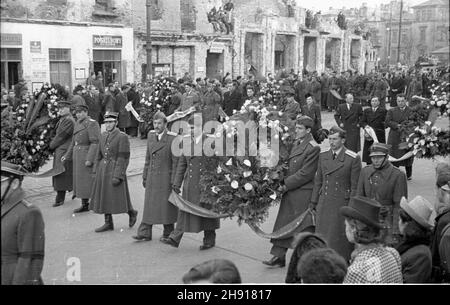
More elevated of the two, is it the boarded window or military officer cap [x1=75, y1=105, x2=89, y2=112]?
the boarded window

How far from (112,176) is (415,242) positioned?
5109 mm

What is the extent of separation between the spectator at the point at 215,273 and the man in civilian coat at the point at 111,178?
5550 mm

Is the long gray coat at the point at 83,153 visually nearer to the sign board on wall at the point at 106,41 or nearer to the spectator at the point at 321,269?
the spectator at the point at 321,269

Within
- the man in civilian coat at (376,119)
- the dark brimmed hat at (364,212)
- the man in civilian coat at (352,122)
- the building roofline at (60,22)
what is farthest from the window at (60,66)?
the dark brimmed hat at (364,212)

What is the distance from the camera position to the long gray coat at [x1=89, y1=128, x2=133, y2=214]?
875 cm

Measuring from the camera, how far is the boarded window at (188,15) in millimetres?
31844

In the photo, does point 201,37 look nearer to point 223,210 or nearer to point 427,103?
point 427,103

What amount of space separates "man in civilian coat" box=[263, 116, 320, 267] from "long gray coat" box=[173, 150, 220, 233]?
101cm

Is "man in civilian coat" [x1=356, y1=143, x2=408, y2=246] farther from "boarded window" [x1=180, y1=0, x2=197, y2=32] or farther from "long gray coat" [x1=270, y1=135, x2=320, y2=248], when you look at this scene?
"boarded window" [x1=180, y1=0, x2=197, y2=32]

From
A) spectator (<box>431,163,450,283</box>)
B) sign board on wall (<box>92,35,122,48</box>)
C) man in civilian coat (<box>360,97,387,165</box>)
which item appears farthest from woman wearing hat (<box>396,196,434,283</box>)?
sign board on wall (<box>92,35,122,48</box>)

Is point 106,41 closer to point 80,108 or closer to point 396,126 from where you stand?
point 80,108

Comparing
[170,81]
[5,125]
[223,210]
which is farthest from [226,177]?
[170,81]

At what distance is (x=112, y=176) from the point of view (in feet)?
28.8

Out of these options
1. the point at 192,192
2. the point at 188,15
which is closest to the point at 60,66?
the point at 188,15
